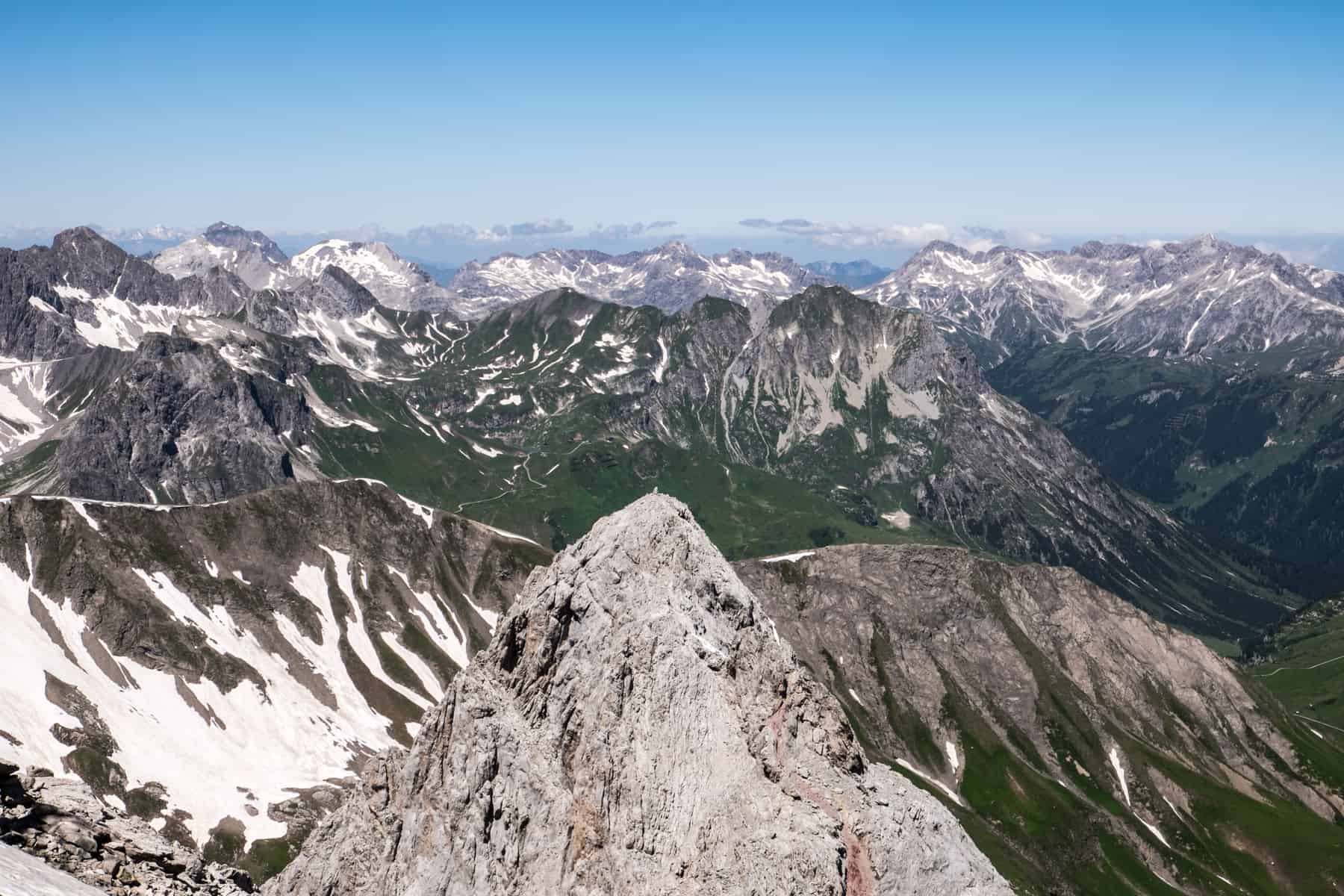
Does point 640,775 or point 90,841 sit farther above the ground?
point 90,841

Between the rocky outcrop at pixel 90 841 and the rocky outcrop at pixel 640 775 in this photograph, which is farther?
the rocky outcrop at pixel 640 775

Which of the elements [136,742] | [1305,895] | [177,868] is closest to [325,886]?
[177,868]

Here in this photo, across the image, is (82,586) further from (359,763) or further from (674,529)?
(674,529)

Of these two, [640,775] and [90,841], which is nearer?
[90,841]

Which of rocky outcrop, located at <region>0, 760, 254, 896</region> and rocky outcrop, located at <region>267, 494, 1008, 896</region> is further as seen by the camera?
rocky outcrop, located at <region>267, 494, 1008, 896</region>
